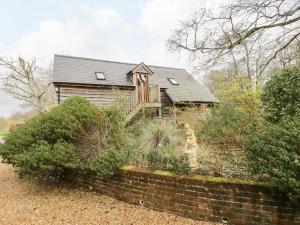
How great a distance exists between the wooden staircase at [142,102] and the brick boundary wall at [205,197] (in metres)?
7.77

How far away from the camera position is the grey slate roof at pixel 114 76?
14883mm

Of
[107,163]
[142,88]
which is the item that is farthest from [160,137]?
[142,88]

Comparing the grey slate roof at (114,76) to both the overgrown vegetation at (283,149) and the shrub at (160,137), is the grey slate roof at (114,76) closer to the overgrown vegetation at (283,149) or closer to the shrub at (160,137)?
the shrub at (160,137)

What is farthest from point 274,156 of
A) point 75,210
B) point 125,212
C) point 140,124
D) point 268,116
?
point 140,124

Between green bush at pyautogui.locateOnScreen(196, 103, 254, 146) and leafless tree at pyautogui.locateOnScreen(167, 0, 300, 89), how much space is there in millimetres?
2492

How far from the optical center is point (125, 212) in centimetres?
441

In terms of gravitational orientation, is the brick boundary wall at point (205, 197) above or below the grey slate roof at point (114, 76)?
below

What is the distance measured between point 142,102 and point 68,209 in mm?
9620

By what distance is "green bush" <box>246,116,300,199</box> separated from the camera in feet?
9.63

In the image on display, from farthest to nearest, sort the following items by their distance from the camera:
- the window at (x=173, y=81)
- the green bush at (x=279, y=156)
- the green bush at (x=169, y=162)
→ the window at (x=173, y=81)
the green bush at (x=169, y=162)
the green bush at (x=279, y=156)

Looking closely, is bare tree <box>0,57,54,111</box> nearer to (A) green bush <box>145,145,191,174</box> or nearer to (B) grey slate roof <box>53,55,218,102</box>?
(B) grey slate roof <box>53,55,218,102</box>

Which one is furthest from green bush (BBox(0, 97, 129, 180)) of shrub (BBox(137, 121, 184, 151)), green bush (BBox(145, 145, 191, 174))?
shrub (BBox(137, 121, 184, 151))

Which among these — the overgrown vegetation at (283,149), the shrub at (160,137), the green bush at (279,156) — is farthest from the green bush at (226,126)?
the green bush at (279,156)

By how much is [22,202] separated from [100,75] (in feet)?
37.9
